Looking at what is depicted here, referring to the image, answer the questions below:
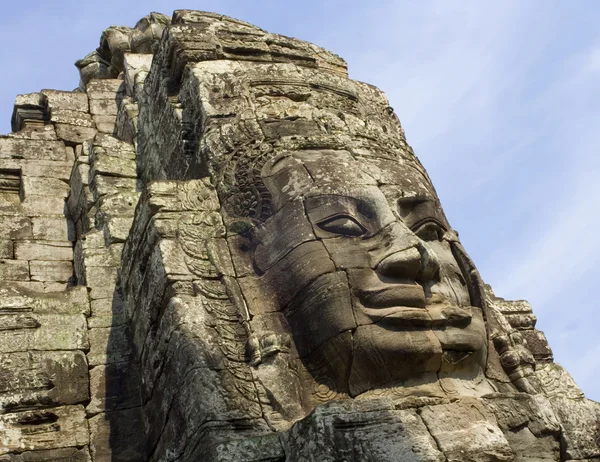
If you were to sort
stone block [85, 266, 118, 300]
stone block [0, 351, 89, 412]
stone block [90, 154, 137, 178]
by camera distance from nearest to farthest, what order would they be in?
stone block [0, 351, 89, 412] < stone block [85, 266, 118, 300] < stone block [90, 154, 137, 178]

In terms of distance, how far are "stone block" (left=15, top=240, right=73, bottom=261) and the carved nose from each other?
173 inches

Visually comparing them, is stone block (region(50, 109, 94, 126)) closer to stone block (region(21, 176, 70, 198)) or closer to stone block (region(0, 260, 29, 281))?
stone block (region(21, 176, 70, 198))

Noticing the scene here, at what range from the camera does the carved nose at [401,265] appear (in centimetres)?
555

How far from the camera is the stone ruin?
200 inches

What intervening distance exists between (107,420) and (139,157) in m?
3.44

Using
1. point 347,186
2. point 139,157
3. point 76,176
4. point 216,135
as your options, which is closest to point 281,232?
point 347,186

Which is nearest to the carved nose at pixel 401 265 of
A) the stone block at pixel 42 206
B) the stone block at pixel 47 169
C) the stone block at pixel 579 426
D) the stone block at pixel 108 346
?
the stone block at pixel 579 426

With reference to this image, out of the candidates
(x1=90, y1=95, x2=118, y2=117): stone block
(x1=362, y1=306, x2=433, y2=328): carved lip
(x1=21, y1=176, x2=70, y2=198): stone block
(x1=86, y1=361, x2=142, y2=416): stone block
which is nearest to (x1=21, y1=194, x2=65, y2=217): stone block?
(x1=21, y1=176, x2=70, y2=198): stone block

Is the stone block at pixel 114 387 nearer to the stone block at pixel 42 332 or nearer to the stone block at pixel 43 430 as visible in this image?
the stone block at pixel 43 430

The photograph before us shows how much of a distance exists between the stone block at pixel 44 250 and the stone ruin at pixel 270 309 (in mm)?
227

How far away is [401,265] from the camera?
5.55m

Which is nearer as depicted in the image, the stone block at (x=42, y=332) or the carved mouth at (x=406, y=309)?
the carved mouth at (x=406, y=309)

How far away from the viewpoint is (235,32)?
26.1 ft

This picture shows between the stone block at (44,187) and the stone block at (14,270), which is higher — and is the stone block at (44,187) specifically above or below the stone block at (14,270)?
above
